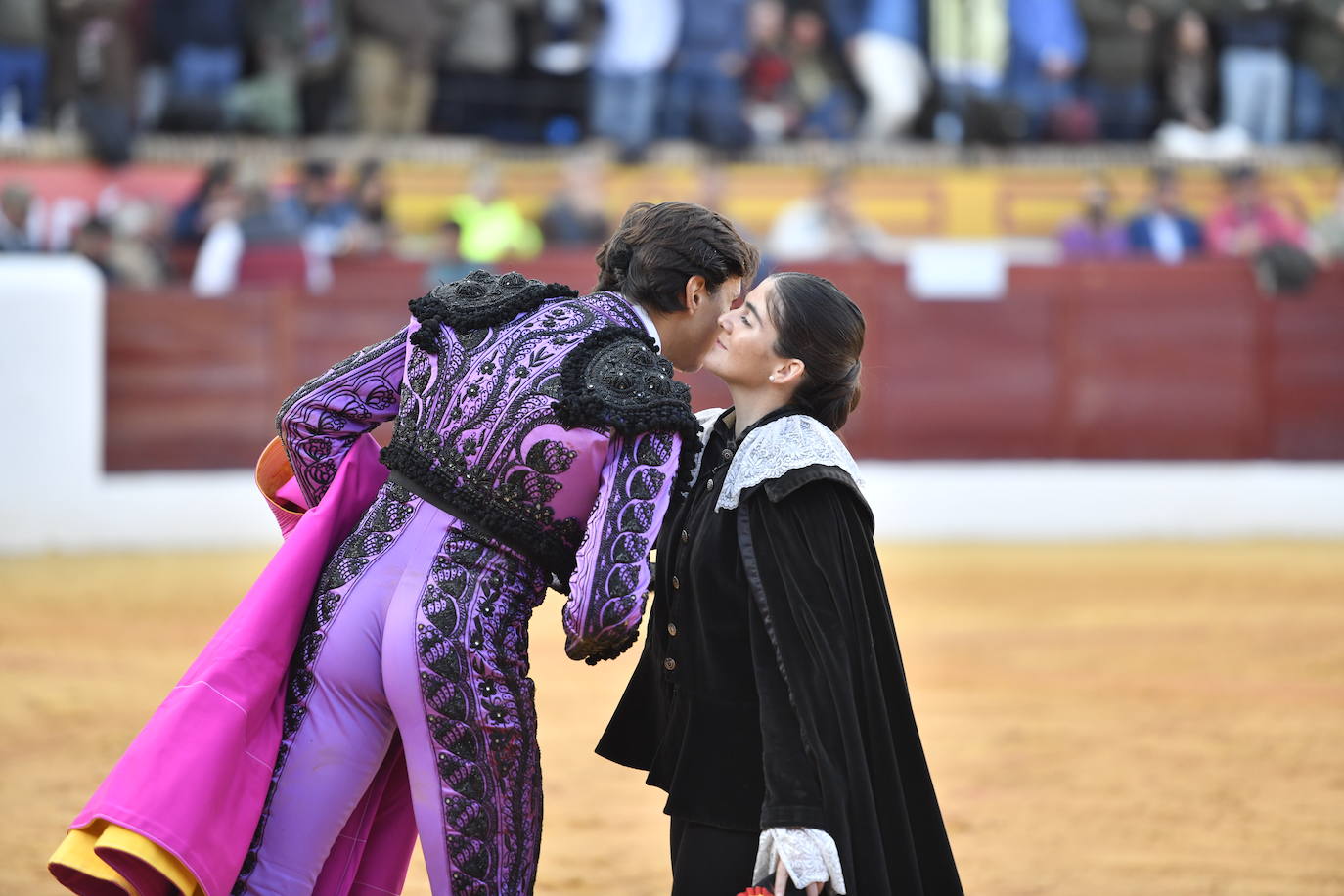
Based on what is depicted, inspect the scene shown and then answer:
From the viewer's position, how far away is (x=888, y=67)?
40.1 feet

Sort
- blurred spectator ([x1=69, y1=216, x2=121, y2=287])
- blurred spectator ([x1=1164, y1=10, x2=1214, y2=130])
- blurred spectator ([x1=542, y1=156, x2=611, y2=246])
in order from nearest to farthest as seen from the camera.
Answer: blurred spectator ([x1=69, y1=216, x2=121, y2=287]) < blurred spectator ([x1=542, y1=156, x2=611, y2=246]) < blurred spectator ([x1=1164, y1=10, x2=1214, y2=130])

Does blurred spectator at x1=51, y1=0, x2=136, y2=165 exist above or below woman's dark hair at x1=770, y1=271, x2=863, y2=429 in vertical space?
below

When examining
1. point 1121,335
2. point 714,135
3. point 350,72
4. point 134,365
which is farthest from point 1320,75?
point 134,365

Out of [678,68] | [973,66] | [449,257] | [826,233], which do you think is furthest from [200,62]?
[973,66]

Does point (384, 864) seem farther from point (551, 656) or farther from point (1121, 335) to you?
point (1121, 335)

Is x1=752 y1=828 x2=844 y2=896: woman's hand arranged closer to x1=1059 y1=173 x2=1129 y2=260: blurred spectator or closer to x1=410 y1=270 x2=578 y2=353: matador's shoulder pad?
x1=410 y1=270 x2=578 y2=353: matador's shoulder pad

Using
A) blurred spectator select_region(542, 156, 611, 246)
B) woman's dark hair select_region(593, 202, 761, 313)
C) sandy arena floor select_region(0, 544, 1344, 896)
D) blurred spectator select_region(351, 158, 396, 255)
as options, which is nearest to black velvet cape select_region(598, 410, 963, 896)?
woman's dark hair select_region(593, 202, 761, 313)

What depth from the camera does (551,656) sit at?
662 centimetres

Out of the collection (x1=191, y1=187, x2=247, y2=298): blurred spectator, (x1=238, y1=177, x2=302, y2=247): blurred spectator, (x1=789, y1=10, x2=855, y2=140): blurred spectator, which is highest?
(x1=789, y1=10, x2=855, y2=140): blurred spectator

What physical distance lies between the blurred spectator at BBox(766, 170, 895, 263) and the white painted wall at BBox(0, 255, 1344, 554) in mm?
1332

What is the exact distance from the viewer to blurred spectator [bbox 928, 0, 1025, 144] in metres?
12.2

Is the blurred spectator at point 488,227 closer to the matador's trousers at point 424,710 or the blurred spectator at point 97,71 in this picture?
the blurred spectator at point 97,71

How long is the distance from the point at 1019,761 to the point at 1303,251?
6620mm

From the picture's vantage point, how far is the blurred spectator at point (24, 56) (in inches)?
409
